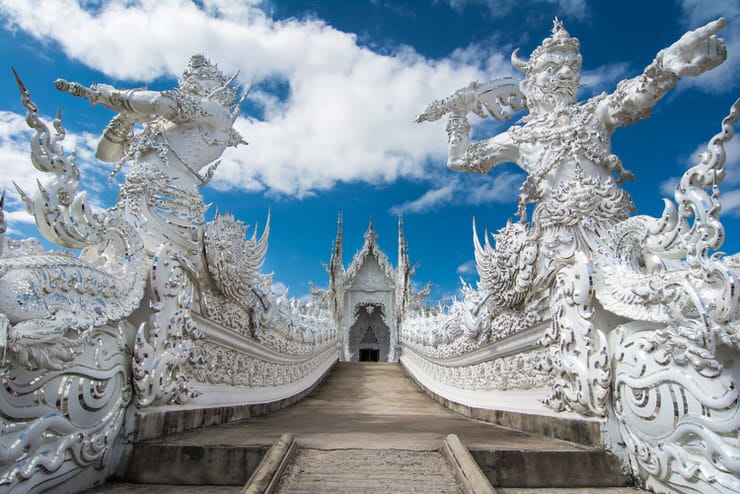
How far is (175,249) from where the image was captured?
11.5 feet

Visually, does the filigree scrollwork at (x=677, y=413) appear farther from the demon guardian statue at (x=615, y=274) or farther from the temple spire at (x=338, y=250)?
the temple spire at (x=338, y=250)

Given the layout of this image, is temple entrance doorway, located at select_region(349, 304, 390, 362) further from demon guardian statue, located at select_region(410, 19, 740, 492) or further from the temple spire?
demon guardian statue, located at select_region(410, 19, 740, 492)

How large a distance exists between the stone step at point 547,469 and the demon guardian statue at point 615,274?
0.56 feet

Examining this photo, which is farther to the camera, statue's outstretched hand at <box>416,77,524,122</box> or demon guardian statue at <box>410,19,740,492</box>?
statue's outstretched hand at <box>416,77,524,122</box>

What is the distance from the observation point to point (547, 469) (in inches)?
99.5

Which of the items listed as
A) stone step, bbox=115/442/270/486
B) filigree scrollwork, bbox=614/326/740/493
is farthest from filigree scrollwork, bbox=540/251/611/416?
stone step, bbox=115/442/270/486

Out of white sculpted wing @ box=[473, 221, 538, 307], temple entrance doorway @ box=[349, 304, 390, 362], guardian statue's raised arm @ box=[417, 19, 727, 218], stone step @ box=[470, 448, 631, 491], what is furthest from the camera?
temple entrance doorway @ box=[349, 304, 390, 362]

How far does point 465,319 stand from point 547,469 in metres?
2.78

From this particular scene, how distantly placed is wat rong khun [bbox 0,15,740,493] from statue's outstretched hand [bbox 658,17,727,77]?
0.04 ft

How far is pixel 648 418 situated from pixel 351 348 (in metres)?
21.7

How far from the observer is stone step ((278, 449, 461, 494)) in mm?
2172

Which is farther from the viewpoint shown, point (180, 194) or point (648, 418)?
point (180, 194)

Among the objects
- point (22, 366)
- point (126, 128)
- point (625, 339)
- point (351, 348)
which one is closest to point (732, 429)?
point (625, 339)

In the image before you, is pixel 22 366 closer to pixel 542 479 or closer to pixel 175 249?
pixel 175 249
